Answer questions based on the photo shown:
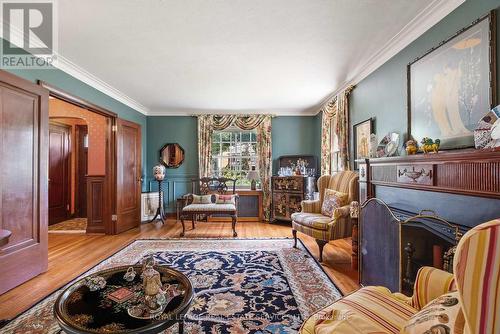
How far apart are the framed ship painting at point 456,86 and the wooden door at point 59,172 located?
667cm

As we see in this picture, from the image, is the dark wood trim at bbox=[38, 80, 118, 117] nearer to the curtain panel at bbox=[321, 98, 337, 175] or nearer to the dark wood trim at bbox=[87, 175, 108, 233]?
the dark wood trim at bbox=[87, 175, 108, 233]

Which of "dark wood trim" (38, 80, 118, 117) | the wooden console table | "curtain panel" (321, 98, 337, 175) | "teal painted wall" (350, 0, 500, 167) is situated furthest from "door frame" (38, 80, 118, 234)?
"teal painted wall" (350, 0, 500, 167)

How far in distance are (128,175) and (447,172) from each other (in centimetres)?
478

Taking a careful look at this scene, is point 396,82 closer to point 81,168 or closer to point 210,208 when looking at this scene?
point 210,208

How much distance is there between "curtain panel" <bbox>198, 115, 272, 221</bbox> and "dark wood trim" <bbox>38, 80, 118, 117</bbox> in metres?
1.86

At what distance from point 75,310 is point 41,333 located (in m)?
0.80

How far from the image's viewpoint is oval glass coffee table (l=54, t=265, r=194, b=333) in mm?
1122

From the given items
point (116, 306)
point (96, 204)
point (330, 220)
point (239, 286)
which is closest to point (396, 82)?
point (330, 220)

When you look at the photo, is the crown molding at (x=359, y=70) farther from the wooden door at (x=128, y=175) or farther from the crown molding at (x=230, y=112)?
the wooden door at (x=128, y=175)

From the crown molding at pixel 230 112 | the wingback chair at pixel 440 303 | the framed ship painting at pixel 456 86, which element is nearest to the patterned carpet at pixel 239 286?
the wingback chair at pixel 440 303

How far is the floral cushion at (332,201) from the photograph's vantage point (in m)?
3.15

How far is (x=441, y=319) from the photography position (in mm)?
773

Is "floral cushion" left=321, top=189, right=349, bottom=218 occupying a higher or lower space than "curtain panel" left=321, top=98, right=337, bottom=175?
lower

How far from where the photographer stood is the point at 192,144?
224 inches
